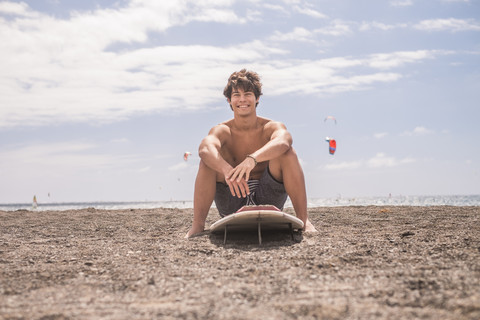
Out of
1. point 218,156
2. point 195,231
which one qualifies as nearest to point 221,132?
point 218,156

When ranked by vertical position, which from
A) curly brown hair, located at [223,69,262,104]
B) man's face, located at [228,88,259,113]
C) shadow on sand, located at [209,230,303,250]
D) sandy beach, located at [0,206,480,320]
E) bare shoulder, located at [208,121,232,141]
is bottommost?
sandy beach, located at [0,206,480,320]

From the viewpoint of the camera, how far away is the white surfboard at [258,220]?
9.36 feet

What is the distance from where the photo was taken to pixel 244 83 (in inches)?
141

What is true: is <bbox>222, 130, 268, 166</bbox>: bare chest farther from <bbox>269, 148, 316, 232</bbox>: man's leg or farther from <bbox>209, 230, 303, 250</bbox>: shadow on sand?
<bbox>209, 230, 303, 250</bbox>: shadow on sand

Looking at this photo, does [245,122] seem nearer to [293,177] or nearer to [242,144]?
[242,144]

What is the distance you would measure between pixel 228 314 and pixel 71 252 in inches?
75.5

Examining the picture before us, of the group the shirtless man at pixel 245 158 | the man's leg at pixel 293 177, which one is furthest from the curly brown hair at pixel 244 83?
the man's leg at pixel 293 177

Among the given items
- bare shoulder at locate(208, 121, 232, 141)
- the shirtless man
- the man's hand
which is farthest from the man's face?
the man's hand

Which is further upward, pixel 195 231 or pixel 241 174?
pixel 241 174

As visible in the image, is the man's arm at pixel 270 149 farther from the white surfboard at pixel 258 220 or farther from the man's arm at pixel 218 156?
the white surfboard at pixel 258 220

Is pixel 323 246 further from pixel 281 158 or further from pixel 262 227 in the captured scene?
pixel 281 158

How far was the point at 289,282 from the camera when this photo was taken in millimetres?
1907

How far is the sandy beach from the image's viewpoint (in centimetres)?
156

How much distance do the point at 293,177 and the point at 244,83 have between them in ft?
3.00
